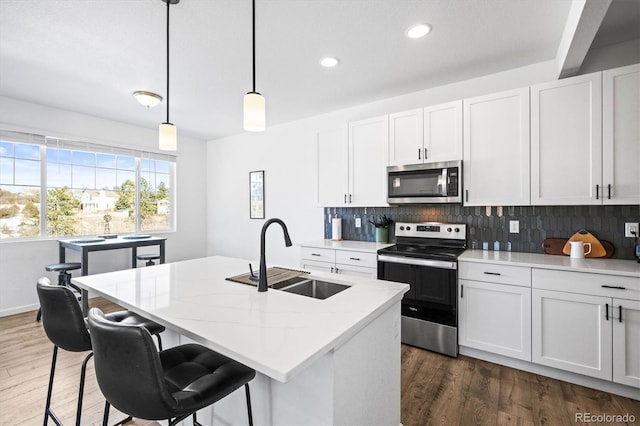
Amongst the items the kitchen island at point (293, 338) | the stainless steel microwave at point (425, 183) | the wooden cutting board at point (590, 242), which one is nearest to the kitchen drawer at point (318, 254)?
the stainless steel microwave at point (425, 183)

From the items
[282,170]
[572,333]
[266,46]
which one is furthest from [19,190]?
[572,333]

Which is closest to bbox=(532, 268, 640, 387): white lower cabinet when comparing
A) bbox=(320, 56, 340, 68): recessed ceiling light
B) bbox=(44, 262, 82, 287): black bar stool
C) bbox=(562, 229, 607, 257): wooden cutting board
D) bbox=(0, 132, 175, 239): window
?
bbox=(562, 229, 607, 257): wooden cutting board

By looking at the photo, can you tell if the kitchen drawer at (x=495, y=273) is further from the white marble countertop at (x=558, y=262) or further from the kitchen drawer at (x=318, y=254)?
the kitchen drawer at (x=318, y=254)

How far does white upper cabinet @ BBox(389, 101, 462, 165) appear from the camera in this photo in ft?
9.27

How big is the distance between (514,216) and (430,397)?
1776mm

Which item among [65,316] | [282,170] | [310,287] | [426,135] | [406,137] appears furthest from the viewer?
[282,170]

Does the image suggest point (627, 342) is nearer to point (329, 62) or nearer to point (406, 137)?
point (406, 137)

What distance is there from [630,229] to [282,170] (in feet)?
12.6

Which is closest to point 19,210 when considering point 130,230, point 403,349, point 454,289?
point 130,230

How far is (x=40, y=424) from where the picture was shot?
1824mm

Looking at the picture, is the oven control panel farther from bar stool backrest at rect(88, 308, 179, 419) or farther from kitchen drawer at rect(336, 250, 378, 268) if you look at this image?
bar stool backrest at rect(88, 308, 179, 419)

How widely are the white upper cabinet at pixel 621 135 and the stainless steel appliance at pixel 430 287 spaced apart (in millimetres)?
1135

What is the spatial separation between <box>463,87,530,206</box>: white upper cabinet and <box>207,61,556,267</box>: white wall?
0.41 meters

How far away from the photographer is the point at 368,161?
11.1 feet
